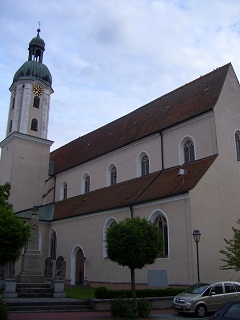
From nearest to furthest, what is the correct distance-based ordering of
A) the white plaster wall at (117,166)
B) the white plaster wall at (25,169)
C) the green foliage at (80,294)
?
the green foliage at (80,294) < the white plaster wall at (117,166) < the white plaster wall at (25,169)

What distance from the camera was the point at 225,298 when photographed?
15.3 m

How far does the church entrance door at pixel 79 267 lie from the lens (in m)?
28.4

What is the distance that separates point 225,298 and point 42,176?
84.5 feet

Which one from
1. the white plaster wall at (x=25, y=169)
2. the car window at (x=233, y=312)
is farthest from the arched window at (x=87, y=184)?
the car window at (x=233, y=312)

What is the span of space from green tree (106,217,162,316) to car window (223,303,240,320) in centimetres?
600

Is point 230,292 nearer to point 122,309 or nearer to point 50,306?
point 122,309

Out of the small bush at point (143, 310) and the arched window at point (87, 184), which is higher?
the arched window at point (87, 184)

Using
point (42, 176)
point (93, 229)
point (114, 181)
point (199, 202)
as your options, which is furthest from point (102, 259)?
point (42, 176)

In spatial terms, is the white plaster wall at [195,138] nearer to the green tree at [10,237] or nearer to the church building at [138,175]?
the church building at [138,175]

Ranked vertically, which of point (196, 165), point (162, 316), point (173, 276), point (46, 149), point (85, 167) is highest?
point (46, 149)

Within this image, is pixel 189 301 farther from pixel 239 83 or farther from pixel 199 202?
pixel 239 83

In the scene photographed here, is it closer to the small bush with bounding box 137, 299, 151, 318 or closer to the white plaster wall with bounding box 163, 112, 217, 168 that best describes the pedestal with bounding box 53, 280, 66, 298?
the small bush with bounding box 137, 299, 151, 318

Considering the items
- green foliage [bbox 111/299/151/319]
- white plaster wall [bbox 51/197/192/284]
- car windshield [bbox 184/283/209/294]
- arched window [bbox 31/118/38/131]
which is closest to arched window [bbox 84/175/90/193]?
white plaster wall [bbox 51/197/192/284]

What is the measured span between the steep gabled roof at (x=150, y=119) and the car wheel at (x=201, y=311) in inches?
506
